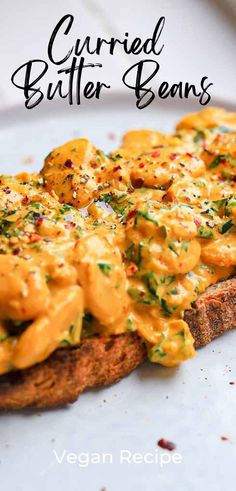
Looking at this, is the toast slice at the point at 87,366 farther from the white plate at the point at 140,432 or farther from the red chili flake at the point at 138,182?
the red chili flake at the point at 138,182

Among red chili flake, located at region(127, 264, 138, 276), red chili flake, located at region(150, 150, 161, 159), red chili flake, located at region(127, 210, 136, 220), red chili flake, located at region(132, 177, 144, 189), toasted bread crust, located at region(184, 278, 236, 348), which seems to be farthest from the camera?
red chili flake, located at region(150, 150, 161, 159)

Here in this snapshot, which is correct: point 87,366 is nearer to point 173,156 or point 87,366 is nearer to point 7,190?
point 7,190

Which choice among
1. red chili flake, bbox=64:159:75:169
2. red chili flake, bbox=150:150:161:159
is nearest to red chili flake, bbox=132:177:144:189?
red chili flake, bbox=150:150:161:159

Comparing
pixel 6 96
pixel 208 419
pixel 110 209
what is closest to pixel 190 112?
pixel 6 96

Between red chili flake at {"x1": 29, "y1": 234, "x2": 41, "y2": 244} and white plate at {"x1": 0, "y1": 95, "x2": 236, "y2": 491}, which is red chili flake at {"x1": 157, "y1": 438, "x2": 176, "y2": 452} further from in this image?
red chili flake at {"x1": 29, "y1": 234, "x2": 41, "y2": 244}

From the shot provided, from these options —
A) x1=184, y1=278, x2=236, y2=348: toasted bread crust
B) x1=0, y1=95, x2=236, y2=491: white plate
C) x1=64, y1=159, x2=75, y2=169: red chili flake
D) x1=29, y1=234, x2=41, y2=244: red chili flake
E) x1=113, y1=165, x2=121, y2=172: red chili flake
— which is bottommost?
x1=0, y1=95, x2=236, y2=491: white plate

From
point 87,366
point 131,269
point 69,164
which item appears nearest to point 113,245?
point 131,269

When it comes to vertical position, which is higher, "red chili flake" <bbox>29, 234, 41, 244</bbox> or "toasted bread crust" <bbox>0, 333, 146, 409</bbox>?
"red chili flake" <bbox>29, 234, 41, 244</bbox>
